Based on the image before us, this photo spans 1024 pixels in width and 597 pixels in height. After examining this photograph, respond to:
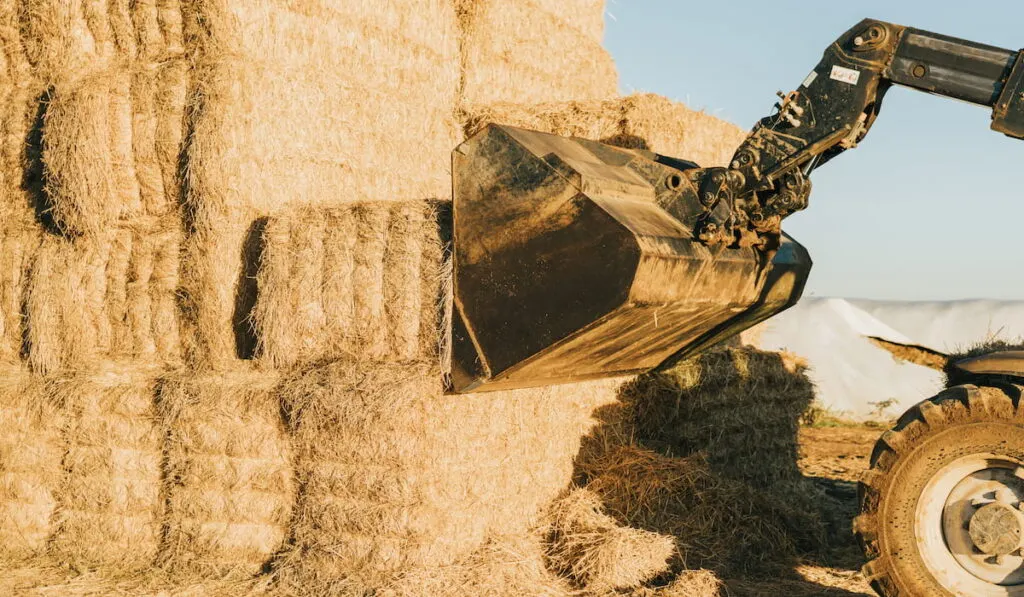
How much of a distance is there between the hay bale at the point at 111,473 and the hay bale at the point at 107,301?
279 millimetres

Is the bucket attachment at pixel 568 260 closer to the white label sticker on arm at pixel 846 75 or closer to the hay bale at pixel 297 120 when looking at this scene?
the white label sticker on arm at pixel 846 75

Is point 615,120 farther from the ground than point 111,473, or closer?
farther from the ground

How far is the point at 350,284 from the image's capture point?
205 inches

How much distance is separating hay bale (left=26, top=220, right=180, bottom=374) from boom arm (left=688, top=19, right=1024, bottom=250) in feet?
10.9

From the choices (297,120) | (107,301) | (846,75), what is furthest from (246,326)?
(846,75)

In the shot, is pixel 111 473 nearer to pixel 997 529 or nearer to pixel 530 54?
pixel 997 529

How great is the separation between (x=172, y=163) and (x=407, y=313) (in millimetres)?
2003

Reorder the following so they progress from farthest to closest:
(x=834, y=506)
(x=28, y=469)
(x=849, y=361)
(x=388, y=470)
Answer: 1. (x=849, y=361)
2. (x=834, y=506)
3. (x=28, y=469)
4. (x=388, y=470)

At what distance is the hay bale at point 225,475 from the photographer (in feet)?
17.2

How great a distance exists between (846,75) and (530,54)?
4.34 m

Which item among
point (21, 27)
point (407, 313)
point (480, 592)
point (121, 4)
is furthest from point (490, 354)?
point (21, 27)

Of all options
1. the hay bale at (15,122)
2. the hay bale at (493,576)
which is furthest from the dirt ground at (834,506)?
the hay bale at (15,122)

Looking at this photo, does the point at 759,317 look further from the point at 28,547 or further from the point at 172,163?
the point at 28,547

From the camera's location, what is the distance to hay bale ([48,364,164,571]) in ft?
18.3
